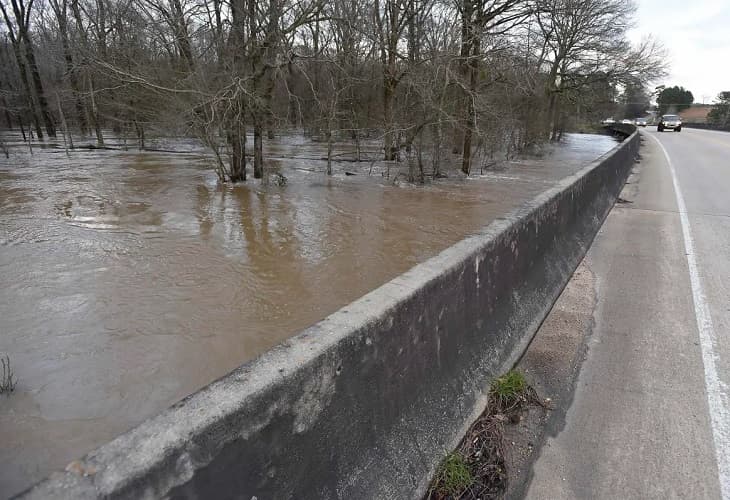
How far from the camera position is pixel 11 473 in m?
2.88

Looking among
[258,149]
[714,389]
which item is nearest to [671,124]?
[258,149]

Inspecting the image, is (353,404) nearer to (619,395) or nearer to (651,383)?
(619,395)

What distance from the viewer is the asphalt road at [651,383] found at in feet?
8.43

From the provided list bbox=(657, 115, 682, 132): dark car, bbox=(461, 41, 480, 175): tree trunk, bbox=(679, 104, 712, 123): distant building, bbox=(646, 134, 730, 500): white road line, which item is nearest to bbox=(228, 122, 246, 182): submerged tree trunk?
bbox=(461, 41, 480, 175): tree trunk

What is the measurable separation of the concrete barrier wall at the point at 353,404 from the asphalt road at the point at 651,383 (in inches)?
25.0

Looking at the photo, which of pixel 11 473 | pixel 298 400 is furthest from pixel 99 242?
pixel 298 400

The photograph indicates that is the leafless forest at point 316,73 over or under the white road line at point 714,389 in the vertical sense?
over

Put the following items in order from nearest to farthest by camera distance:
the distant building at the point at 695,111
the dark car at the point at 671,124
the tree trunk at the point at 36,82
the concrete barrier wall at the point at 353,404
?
the concrete barrier wall at the point at 353,404 < the tree trunk at the point at 36,82 < the dark car at the point at 671,124 < the distant building at the point at 695,111

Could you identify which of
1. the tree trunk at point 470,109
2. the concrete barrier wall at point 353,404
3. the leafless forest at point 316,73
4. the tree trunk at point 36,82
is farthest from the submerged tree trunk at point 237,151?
the tree trunk at point 36,82

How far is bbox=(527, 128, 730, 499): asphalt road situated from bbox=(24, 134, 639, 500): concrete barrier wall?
63 cm

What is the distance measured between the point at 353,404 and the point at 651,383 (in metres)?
2.70

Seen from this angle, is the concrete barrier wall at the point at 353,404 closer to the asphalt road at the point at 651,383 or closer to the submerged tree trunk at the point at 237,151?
the asphalt road at the point at 651,383

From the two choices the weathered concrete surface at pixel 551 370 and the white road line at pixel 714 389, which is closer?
the white road line at pixel 714 389

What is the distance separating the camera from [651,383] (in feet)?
11.4
